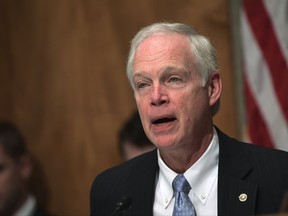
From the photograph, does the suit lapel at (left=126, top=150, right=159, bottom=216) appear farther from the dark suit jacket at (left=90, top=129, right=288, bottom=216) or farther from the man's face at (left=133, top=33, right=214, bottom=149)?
the man's face at (left=133, top=33, right=214, bottom=149)

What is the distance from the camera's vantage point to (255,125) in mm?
3936

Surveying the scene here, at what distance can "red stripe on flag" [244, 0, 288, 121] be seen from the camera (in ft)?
12.6

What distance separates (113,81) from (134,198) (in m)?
2.07

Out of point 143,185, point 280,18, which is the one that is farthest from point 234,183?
point 280,18

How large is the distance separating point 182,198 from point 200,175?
4.1 inches

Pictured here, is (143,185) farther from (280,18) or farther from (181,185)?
(280,18)

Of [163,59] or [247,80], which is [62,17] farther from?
[163,59]

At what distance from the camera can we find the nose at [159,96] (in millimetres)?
2611

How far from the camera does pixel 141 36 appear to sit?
109 inches

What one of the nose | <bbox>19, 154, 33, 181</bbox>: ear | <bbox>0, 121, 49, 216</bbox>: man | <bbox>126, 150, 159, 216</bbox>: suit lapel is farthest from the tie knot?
<bbox>19, 154, 33, 181</bbox>: ear

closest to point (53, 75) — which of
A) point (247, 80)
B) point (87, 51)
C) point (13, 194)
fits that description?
point (87, 51)

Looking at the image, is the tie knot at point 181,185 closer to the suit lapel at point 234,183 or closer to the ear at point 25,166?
the suit lapel at point 234,183

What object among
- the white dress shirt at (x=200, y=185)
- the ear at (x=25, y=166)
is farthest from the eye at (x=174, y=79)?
the ear at (x=25, y=166)

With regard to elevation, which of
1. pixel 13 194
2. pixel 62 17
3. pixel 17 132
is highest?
pixel 62 17
